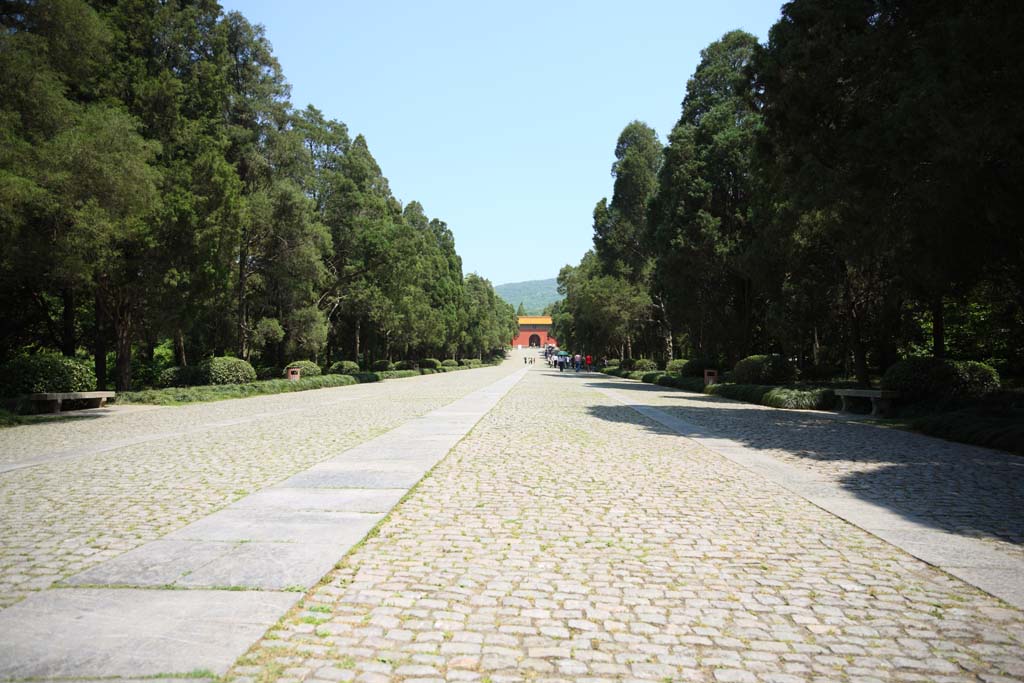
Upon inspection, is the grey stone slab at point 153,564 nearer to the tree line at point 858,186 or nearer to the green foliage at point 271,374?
the tree line at point 858,186

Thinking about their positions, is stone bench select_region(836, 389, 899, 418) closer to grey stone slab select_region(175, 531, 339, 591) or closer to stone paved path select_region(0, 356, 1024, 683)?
stone paved path select_region(0, 356, 1024, 683)

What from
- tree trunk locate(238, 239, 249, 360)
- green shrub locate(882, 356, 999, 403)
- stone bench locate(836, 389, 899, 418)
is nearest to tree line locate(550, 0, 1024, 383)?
green shrub locate(882, 356, 999, 403)

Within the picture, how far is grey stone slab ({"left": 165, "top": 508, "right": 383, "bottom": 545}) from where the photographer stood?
4.36 m

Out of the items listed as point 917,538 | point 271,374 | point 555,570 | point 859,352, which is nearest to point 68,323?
point 271,374

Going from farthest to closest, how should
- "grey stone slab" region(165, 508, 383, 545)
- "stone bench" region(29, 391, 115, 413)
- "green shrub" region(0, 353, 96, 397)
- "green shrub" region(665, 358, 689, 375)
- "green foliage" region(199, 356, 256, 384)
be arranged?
"green shrub" region(665, 358, 689, 375) < "green foliage" region(199, 356, 256, 384) < "green shrub" region(0, 353, 96, 397) < "stone bench" region(29, 391, 115, 413) < "grey stone slab" region(165, 508, 383, 545)

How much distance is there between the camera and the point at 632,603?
3314 millimetres

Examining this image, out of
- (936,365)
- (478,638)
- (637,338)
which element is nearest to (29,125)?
(478,638)

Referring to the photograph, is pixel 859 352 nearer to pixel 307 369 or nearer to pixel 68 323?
pixel 307 369

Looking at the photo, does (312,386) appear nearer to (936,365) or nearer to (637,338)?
(936,365)

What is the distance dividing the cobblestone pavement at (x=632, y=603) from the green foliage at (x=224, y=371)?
20.1 metres

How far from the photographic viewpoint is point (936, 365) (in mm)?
14117

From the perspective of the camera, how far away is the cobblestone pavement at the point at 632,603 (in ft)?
8.63

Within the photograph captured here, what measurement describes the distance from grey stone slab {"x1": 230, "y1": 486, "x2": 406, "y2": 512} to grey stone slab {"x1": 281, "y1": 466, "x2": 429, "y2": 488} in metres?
0.18

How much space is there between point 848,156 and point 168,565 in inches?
517
